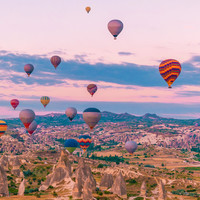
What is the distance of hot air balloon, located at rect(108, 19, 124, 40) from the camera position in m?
89.8

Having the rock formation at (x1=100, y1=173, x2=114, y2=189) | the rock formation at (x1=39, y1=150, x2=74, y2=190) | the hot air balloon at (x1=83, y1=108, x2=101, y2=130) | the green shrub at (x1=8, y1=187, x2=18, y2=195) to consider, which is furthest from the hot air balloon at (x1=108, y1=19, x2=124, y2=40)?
the green shrub at (x1=8, y1=187, x2=18, y2=195)

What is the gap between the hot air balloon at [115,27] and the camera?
89.8 meters

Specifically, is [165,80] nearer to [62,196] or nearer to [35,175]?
[62,196]

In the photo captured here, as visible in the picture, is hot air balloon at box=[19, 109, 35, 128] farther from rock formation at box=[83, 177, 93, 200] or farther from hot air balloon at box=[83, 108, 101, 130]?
rock formation at box=[83, 177, 93, 200]

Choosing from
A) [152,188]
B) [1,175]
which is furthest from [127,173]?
[1,175]

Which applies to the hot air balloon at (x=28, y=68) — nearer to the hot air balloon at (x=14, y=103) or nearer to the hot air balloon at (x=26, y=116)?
the hot air balloon at (x=14, y=103)

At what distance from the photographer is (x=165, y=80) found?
84.4 metres

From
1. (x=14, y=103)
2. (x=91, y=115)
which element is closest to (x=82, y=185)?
(x=91, y=115)

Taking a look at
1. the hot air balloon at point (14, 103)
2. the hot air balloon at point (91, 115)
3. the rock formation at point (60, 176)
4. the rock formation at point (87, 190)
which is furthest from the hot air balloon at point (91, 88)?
the rock formation at point (87, 190)

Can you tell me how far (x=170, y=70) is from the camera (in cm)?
8175

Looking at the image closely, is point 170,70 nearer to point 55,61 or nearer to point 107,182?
point 107,182

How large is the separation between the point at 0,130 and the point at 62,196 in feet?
114

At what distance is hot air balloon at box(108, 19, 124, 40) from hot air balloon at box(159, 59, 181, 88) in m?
16.1

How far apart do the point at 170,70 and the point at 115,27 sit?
20.4 m
